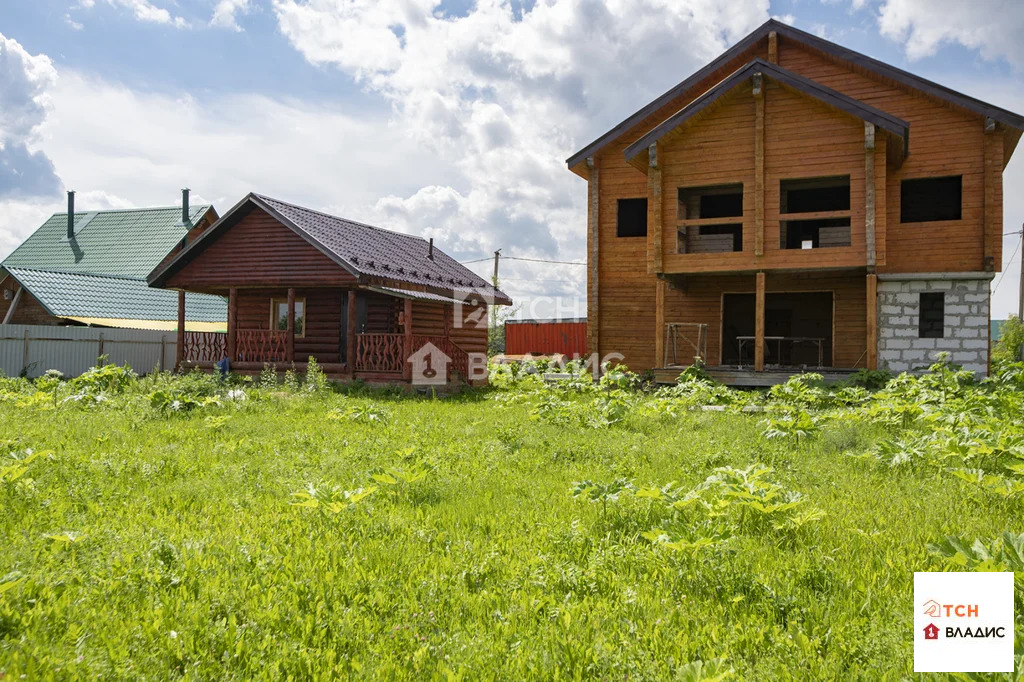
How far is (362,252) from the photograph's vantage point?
63.6 feet

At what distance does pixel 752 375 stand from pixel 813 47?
8.60m

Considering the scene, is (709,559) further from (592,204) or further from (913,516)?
(592,204)

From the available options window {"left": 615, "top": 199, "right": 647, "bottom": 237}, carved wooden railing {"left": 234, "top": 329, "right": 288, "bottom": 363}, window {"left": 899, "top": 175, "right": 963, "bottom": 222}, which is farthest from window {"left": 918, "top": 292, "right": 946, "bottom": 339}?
carved wooden railing {"left": 234, "top": 329, "right": 288, "bottom": 363}

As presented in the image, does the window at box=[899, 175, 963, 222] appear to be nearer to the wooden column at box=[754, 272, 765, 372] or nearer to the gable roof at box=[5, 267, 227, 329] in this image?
the wooden column at box=[754, 272, 765, 372]

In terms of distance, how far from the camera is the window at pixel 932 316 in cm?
1711

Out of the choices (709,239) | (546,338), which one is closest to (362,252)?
(709,239)

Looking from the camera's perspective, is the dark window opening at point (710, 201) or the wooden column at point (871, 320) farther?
the dark window opening at point (710, 201)

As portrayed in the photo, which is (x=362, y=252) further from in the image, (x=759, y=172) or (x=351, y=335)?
(x=759, y=172)

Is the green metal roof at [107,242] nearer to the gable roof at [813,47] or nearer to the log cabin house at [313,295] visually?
the log cabin house at [313,295]

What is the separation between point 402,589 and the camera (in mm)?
4230

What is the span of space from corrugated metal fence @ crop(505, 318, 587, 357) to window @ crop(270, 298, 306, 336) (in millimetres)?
15507

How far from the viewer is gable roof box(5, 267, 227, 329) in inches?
990

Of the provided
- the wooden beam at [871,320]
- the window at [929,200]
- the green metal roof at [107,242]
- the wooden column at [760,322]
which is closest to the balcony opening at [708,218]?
the wooden column at [760,322]

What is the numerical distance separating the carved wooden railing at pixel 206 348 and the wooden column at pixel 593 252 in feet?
32.6
